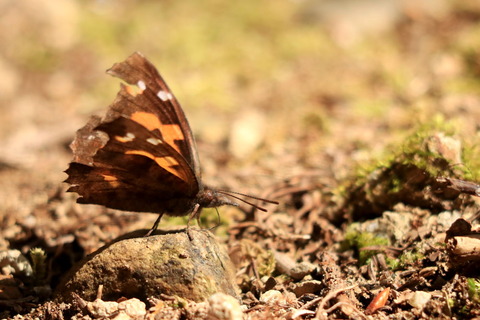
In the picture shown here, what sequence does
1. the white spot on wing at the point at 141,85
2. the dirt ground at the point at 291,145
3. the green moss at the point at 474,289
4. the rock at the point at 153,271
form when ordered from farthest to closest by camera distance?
the white spot on wing at the point at 141,85
the dirt ground at the point at 291,145
the rock at the point at 153,271
the green moss at the point at 474,289

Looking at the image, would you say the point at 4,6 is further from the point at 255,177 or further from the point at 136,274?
the point at 136,274

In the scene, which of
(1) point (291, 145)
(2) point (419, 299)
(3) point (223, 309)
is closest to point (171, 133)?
(3) point (223, 309)

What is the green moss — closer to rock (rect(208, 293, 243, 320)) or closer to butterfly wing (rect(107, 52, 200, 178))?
Result: rock (rect(208, 293, 243, 320))

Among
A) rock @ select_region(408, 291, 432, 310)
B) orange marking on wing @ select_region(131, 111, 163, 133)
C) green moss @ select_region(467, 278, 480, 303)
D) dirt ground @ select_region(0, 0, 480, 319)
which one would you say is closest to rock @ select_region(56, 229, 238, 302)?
dirt ground @ select_region(0, 0, 480, 319)

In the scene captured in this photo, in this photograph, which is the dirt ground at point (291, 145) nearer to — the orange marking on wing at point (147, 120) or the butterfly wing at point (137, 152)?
the butterfly wing at point (137, 152)

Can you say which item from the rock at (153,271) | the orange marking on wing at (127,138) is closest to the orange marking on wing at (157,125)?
the orange marking on wing at (127,138)

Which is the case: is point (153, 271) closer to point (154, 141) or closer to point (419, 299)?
point (154, 141)

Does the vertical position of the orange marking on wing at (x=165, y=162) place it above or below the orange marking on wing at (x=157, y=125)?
below
